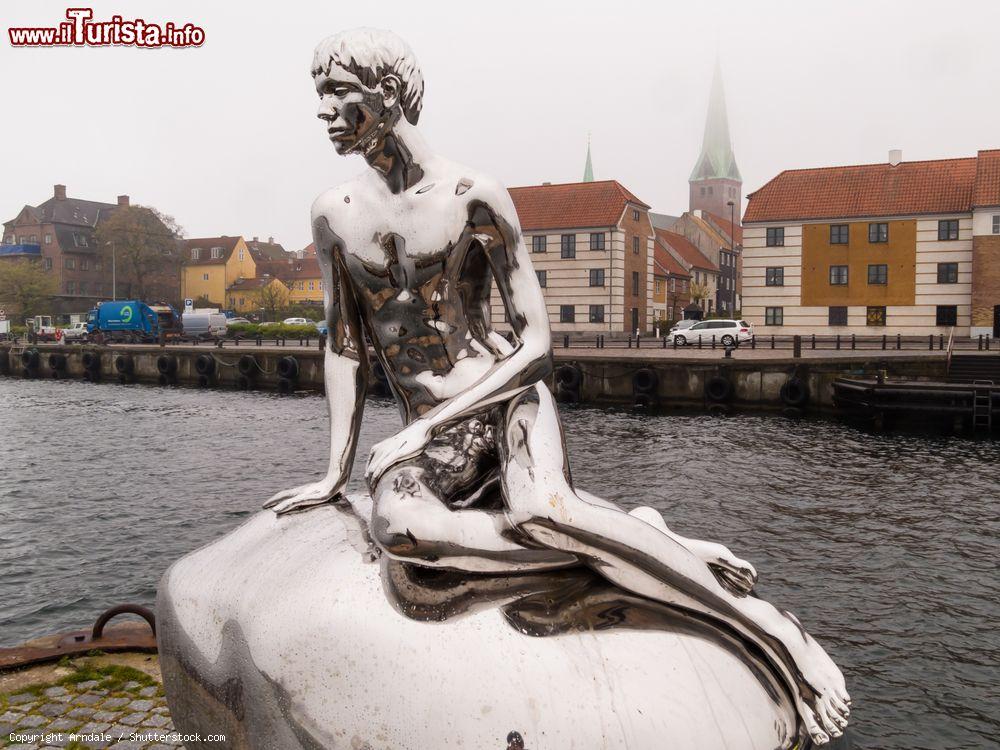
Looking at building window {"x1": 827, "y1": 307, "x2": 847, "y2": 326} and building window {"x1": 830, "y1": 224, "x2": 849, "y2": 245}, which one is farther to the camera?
building window {"x1": 827, "y1": 307, "x2": 847, "y2": 326}

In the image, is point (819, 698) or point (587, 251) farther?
point (587, 251)

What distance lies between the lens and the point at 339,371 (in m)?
3.96

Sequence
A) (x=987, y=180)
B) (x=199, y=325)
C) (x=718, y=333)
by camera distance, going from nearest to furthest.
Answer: (x=718, y=333) → (x=987, y=180) → (x=199, y=325)

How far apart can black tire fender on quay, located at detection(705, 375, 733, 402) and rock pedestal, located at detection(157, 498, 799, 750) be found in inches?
1100

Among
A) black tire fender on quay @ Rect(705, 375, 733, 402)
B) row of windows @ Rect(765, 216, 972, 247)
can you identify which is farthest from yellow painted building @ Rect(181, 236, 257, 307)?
black tire fender on quay @ Rect(705, 375, 733, 402)

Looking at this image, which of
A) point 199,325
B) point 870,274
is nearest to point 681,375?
point 870,274

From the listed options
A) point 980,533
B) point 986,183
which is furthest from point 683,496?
point 986,183

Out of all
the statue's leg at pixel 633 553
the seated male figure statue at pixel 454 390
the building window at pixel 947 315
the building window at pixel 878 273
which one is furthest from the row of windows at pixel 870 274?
the statue's leg at pixel 633 553

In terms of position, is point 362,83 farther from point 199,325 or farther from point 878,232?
point 199,325

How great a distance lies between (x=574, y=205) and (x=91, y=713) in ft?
187

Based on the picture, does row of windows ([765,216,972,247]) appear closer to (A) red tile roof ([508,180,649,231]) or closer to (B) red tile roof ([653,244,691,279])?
(A) red tile roof ([508,180,649,231])

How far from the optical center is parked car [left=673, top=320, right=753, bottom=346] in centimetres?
4572

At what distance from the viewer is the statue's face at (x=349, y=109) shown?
344 centimetres

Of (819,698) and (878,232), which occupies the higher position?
(878,232)
